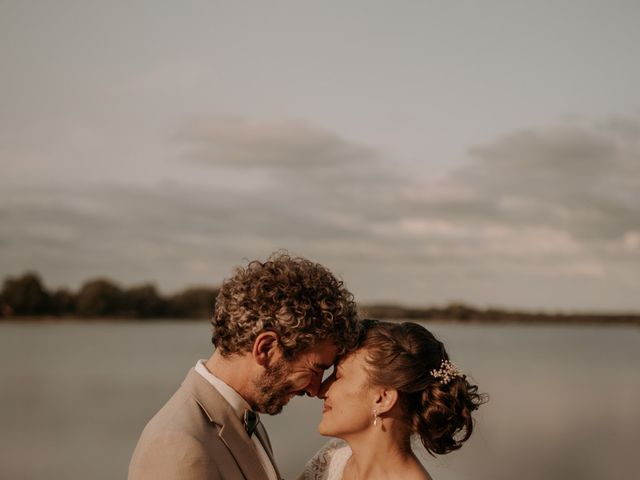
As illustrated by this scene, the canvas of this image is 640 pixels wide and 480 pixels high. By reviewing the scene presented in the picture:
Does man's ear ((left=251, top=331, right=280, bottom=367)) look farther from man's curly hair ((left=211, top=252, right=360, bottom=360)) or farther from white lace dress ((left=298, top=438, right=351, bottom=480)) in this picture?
white lace dress ((left=298, top=438, right=351, bottom=480))

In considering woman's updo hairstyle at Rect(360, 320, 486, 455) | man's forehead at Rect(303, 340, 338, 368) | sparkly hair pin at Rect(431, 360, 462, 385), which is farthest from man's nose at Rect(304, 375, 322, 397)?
sparkly hair pin at Rect(431, 360, 462, 385)

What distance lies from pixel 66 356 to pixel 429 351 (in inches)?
1904

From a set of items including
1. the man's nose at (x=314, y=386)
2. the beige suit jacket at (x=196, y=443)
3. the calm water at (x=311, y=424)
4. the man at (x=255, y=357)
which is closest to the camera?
the beige suit jacket at (x=196, y=443)

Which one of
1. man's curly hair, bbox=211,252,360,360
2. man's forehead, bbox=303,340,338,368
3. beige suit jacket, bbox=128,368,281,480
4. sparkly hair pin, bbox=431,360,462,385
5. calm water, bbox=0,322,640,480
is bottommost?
calm water, bbox=0,322,640,480

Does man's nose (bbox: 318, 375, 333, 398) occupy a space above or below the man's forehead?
below

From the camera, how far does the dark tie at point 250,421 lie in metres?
3.69

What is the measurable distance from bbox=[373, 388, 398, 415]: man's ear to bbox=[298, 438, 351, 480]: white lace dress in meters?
0.61

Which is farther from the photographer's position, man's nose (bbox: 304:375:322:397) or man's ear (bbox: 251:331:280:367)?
man's nose (bbox: 304:375:322:397)

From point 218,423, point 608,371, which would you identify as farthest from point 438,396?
point 608,371

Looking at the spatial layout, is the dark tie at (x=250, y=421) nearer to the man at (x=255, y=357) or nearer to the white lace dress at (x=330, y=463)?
the man at (x=255, y=357)

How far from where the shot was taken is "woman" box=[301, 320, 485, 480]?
4266 millimetres

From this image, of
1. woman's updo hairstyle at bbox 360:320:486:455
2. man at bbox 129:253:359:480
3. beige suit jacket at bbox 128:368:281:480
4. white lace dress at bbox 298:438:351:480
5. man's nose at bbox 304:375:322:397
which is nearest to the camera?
beige suit jacket at bbox 128:368:281:480

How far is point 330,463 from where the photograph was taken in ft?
15.8

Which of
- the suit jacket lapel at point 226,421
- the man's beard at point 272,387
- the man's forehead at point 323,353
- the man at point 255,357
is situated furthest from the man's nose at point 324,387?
the suit jacket lapel at point 226,421
